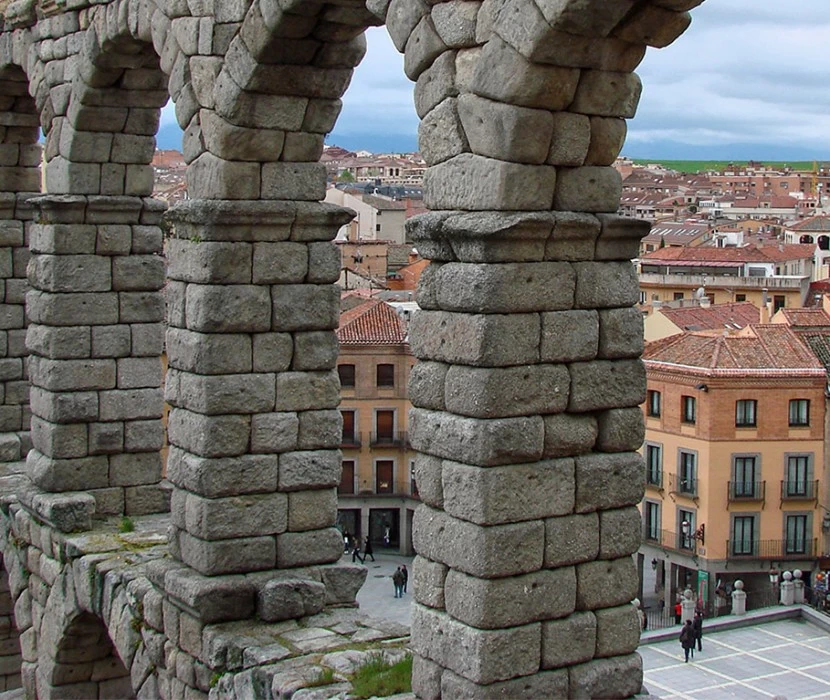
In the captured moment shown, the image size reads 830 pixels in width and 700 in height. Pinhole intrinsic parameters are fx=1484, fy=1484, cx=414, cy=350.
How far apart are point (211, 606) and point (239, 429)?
47.4 inches

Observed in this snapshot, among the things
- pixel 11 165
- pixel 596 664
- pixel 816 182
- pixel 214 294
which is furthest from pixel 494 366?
pixel 816 182

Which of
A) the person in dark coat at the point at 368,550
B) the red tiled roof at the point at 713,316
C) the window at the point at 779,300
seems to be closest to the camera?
the person in dark coat at the point at 368,550

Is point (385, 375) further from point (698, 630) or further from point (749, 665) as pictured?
point (749, 665)

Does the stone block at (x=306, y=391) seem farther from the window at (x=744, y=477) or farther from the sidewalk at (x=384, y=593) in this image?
the window at (x=744, y=477)

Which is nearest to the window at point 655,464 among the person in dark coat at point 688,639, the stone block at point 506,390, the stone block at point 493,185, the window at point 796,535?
the window at point 796,535

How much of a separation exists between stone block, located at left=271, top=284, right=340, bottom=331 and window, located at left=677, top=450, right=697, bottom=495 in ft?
57.7

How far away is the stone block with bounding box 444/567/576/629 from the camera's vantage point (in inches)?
281

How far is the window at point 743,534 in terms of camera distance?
88.3 feet

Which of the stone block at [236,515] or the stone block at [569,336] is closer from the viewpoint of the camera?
the stone block at [569,336]

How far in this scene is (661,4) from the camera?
6805 millimetres

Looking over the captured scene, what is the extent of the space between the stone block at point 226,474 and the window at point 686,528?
17.9 metres

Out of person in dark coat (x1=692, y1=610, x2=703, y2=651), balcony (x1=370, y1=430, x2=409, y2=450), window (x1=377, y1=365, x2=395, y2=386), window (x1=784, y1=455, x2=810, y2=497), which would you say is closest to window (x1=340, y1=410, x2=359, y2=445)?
balcony (x1=370, y1=430, x2=409, y2=450)

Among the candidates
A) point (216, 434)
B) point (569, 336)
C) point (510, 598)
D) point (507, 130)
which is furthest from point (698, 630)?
point (507, 130)

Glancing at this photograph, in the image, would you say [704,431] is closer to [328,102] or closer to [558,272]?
[328,102]
